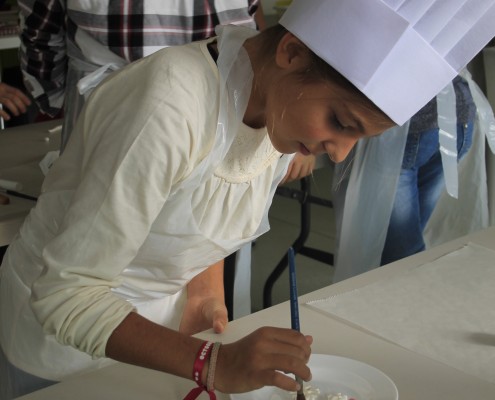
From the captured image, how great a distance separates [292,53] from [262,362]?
1.29 ft

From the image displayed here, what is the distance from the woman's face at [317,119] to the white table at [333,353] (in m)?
0.28

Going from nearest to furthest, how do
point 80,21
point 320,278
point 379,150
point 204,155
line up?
point 204,155, point 80,21, point 379,150, point 320,278

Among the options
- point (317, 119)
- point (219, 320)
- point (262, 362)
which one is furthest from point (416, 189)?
point (262, 362)

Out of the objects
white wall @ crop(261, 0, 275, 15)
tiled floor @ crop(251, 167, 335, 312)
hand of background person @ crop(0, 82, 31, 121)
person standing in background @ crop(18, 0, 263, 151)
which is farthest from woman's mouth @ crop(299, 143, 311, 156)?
white wall @ crop(261, 0, 275, 15)

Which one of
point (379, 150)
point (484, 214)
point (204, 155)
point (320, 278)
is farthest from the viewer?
point (320, 278)

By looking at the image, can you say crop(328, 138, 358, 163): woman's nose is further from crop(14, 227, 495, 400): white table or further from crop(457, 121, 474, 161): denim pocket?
crop(457, 121, 474, 161): denim pocket

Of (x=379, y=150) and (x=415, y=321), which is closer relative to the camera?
(x=415, y=321)

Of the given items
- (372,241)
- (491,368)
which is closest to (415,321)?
(491,368)

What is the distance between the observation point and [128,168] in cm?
91

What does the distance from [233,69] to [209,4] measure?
70 centimetres

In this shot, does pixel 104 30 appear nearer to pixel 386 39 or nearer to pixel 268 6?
pixel 386 39

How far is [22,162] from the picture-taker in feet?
6.53

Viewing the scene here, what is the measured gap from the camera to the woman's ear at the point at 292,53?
3.36ft

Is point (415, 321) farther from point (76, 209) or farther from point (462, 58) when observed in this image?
point (76, 209)
